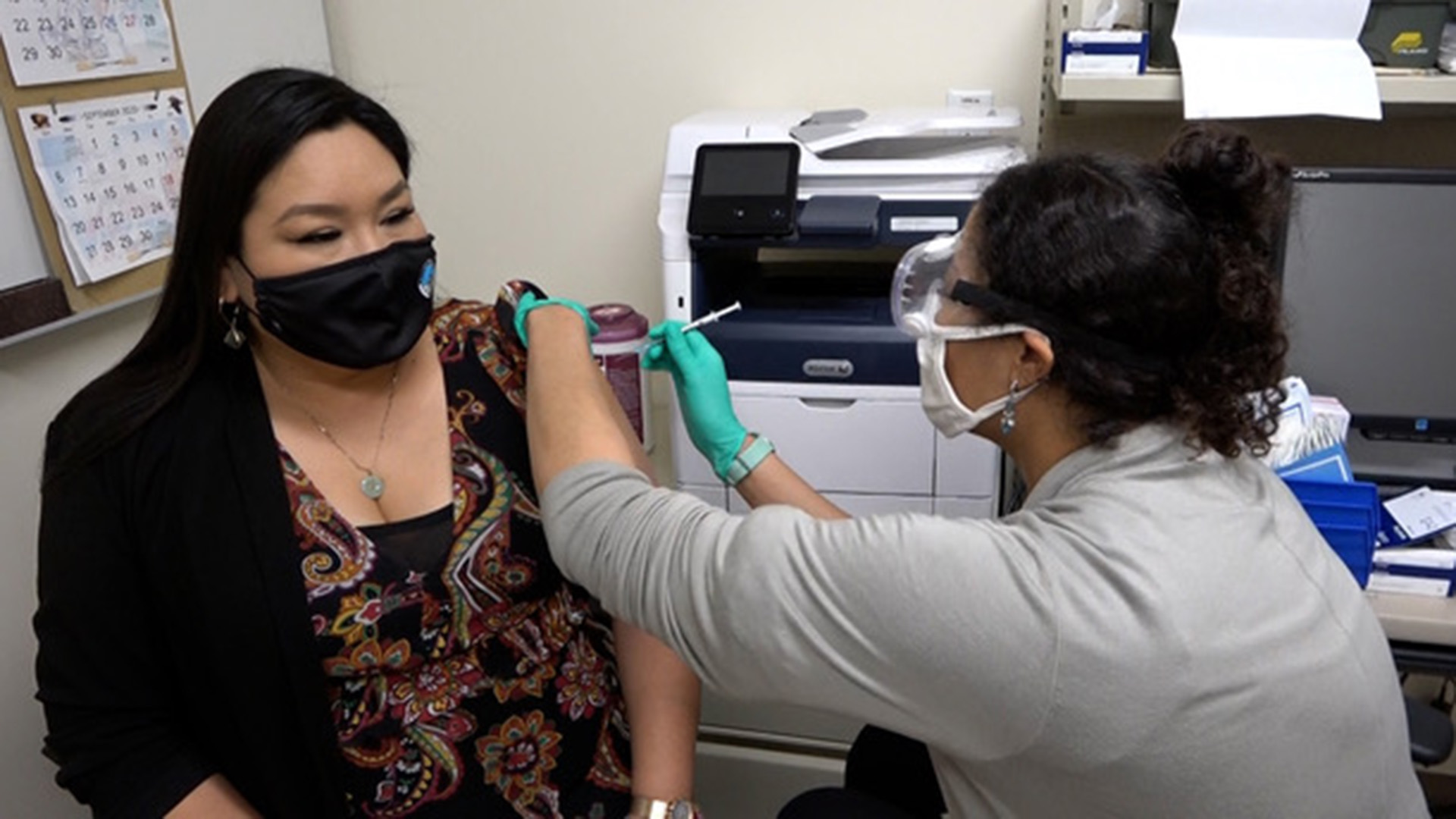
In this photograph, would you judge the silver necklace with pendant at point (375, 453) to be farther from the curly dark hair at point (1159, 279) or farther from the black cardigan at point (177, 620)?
the curly dark hair at point (1159, 279)

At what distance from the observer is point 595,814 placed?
127 centimetres

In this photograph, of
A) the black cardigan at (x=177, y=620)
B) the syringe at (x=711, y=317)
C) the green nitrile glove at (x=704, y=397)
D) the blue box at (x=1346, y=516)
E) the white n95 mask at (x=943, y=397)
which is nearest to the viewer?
the white n95 mask at (x=943, y=397)

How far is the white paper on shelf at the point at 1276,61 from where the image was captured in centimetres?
146

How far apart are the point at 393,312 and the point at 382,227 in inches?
3.9

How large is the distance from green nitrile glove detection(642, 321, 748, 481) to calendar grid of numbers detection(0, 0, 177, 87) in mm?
997

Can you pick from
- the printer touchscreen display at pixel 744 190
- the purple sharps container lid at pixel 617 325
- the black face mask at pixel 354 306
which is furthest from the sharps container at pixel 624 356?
the black face mask at pixel 354 306

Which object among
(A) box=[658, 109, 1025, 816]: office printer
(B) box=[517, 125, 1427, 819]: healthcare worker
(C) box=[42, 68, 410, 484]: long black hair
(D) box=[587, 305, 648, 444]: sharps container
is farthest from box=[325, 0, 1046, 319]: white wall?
(B) box=[517, 125, 1427, 819]: healthcare worker

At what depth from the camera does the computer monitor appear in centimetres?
147

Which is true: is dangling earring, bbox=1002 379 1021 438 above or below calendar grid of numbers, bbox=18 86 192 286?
below

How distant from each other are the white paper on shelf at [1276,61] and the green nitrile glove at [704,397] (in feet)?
2.53

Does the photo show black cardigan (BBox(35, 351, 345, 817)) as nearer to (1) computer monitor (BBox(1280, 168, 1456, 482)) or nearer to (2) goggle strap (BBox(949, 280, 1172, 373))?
(2) goggle strap (BBox(949, 280, 1172, 373))

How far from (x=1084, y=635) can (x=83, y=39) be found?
65.5 inches

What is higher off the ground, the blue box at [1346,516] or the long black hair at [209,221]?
the long black hair at [209,221]

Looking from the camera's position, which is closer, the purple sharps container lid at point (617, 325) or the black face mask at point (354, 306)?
the black face mask at point (354, 306)
